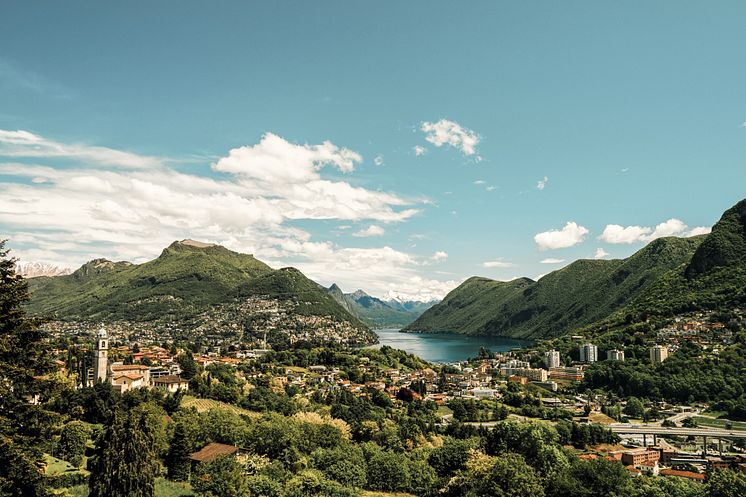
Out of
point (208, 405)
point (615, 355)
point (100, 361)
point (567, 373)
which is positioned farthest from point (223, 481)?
point (615, 355)

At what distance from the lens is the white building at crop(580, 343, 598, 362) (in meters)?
133

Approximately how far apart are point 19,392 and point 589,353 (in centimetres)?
13869

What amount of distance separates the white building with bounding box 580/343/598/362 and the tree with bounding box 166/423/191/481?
120 metres

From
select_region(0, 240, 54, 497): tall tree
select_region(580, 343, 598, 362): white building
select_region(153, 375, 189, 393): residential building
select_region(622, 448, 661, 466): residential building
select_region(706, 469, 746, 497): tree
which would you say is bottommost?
select_region(622, 448, 661, 466): residential building

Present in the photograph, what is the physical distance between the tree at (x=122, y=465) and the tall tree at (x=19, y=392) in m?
9.35

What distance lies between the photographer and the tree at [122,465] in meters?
25.4

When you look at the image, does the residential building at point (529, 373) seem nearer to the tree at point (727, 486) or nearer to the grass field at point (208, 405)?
the grass field at point (208, 405)

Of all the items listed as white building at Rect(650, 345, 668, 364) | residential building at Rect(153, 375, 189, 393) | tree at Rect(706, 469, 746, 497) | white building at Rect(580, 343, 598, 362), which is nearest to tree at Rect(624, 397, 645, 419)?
white building at Rect(650, 345, 668, 364)

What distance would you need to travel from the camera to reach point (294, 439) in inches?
1688

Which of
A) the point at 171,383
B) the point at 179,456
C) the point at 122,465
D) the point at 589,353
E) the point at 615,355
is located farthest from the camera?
the point at 589,353

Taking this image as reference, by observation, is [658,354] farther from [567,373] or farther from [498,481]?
[498,481]

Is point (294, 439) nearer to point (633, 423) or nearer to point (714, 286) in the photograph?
point (633, 423)

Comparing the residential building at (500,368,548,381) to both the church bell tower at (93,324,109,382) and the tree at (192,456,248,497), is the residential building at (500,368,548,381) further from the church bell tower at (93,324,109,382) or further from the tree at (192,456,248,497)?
the tree at (192,456,248,497)

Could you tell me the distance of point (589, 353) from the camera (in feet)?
440
